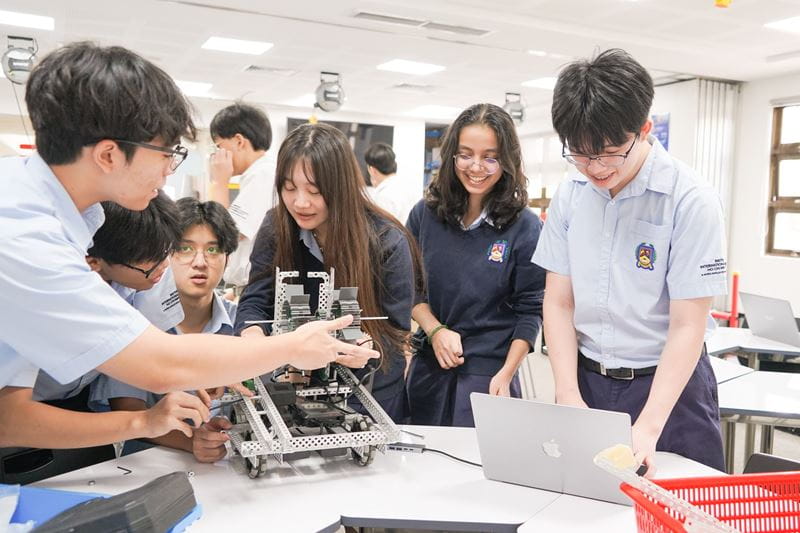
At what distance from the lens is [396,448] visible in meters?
1.69

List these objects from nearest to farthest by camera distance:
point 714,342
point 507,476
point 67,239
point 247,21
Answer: point 67,239 < point 507,476 < point 714,342 < point 247,21

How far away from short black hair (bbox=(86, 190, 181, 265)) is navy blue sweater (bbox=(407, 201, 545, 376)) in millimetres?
921

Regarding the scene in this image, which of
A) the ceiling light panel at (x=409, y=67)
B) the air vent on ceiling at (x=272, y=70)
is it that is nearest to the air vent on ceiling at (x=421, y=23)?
the ceiling light panel at (x=409, y=67)

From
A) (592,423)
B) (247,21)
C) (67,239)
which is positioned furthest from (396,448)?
(247,21)

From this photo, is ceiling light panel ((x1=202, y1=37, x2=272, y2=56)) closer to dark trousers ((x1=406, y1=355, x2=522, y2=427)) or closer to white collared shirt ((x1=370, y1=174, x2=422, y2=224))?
white collared shirt ((x1=370, y1=174, x2=422, y2=224))

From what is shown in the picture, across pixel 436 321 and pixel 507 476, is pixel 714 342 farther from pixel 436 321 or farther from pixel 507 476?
pixel 507 476

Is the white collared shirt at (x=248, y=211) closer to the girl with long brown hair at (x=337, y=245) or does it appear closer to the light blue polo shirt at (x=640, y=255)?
the girl with long brown hair at (x=337, y=245)

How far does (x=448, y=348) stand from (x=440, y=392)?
7.6 inches

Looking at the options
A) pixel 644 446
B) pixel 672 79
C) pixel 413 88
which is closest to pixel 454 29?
pixel 413 88

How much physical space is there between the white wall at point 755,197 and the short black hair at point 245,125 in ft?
20.0

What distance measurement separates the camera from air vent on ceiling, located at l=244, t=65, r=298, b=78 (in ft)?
25.0

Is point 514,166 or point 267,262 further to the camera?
point 514,166

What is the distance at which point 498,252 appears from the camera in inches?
83.3

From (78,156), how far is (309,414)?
76 cm
